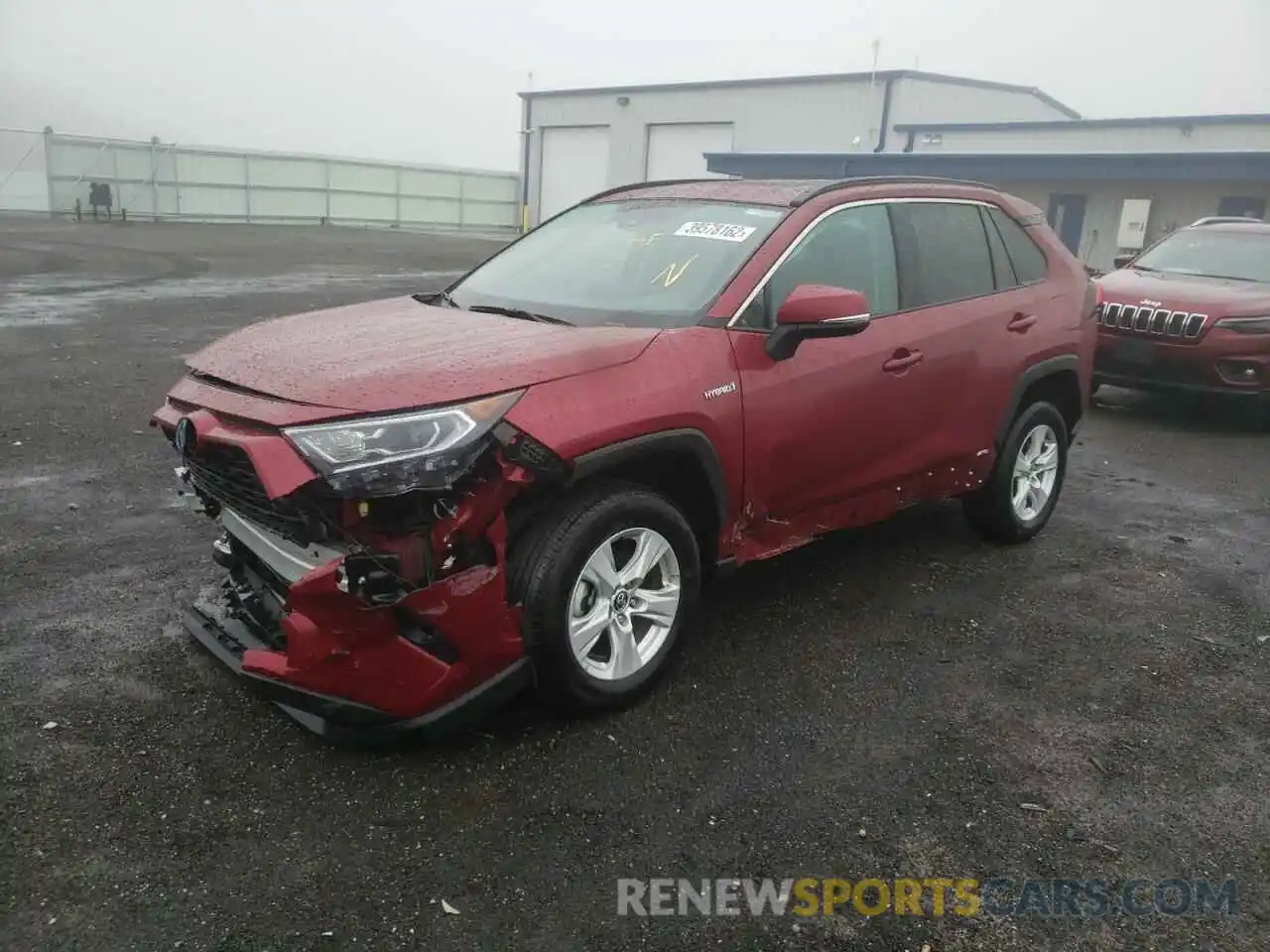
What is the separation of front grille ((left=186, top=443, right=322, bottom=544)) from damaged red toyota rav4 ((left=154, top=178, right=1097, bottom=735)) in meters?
0.01

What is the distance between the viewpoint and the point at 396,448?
2811 millimetres

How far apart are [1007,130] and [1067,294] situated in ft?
76.9

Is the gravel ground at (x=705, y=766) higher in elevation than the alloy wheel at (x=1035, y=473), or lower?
lower

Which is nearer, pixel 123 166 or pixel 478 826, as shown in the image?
pixel 478 826

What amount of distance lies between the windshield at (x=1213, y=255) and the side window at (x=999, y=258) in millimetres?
5411

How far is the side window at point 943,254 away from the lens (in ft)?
15.0

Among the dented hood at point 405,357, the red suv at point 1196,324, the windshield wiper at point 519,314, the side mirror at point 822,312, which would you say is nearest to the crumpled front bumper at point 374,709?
the dented hood at point 405,357

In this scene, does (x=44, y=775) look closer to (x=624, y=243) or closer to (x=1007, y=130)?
(x=624, y=243)

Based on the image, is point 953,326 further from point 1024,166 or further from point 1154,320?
point 1024,166

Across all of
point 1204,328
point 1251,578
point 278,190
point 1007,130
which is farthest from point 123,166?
point 1251,578

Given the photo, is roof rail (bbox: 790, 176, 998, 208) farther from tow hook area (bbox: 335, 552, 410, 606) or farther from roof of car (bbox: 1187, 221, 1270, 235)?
roof of car (bbox: 1187, 221, 1270, 235)

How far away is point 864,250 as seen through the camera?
171 inches

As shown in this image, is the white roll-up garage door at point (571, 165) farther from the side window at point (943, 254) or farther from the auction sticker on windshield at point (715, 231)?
the auction sticker on windshield at point (715, 231)

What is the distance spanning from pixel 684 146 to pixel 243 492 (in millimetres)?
34612
